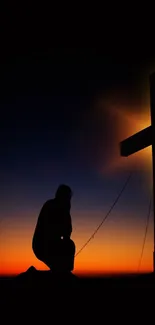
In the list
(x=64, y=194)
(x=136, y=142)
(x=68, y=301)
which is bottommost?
(x=68, y=301)

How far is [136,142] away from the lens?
519 centimetres

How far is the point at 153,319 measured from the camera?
2.68 meters

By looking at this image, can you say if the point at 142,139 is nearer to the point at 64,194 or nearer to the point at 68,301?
the point at 64,194

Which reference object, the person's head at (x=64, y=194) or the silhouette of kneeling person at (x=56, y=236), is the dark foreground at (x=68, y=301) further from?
the person's head at (x=64, y=194)

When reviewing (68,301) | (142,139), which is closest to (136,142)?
(142,139)

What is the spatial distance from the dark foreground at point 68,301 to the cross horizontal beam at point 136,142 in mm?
2236

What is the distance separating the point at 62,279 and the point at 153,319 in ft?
2.97

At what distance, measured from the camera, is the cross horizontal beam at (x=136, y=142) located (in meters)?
5.05

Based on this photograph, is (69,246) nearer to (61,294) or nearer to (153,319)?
(61,294)

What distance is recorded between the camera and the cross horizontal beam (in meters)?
5.05

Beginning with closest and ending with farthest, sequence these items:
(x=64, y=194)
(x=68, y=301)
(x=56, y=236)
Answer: (x=68, y=301) → (x=56, y=236) → (x=64, y=194)

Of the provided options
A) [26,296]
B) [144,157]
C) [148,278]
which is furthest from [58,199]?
[144,157]

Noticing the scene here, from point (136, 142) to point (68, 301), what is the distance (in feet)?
9.46

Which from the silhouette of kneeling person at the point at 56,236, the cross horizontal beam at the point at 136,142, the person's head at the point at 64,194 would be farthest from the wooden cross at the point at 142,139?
the silhouette of kneeling person at the point at 56,236
